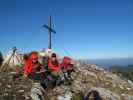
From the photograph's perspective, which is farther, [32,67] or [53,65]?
[53,65]

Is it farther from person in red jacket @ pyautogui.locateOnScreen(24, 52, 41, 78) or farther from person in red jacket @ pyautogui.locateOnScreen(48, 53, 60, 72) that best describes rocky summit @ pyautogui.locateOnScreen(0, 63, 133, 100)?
person in red jacket @ pyautogui.locateOnScreen(48, 53, 60, 72)

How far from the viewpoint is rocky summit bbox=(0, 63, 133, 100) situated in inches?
517

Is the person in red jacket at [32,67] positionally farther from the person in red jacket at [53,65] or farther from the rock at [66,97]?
the rock at [66,97]

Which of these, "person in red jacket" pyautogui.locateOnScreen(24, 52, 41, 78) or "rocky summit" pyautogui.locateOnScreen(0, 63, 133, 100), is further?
"person in red jacket" pyautogui.locateOnScreen(24, 52, 41, 78)

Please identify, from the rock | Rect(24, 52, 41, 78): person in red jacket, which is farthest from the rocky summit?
Rect(24, 52, 41, 78): person in red jacket

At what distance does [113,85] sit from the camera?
62.9 ft

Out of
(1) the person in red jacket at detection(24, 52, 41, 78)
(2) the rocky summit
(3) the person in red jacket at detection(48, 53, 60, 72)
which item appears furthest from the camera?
(3) the person in red jacket at detection(48, 53, 60, 72)

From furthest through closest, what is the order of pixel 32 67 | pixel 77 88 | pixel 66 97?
pixel 77 88 < pixel 32 67 < pixel 66 97

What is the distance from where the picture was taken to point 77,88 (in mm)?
16469

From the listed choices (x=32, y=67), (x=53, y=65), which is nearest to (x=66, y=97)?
(x=53, y=65)

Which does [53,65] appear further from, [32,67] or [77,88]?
[77,88]

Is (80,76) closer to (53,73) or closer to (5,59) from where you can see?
(53,73)

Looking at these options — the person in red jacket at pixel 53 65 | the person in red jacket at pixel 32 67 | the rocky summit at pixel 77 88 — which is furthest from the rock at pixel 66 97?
the person in red jacket at pixel 32 67

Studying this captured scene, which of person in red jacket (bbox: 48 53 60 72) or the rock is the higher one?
person in red jacket (bbox: 48 53 60 72)
